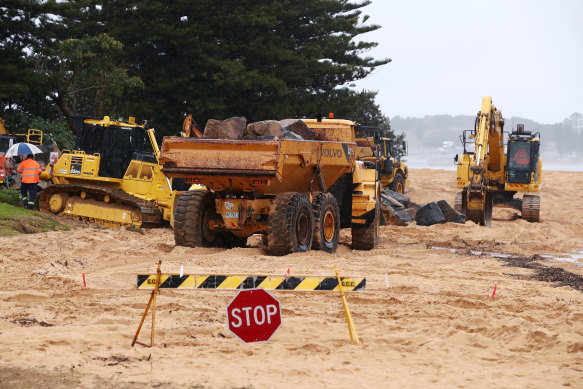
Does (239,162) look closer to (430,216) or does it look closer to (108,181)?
(108,181)

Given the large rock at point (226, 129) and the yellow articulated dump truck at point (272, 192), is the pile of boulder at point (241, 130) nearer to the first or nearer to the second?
the large rock at point (226, 129)

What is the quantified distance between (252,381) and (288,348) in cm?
105

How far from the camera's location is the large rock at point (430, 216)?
23.7 metres

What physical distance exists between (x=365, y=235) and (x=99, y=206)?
24.1 feet

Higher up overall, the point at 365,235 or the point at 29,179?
the point at 29,179

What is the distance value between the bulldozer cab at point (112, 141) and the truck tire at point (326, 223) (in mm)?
7897

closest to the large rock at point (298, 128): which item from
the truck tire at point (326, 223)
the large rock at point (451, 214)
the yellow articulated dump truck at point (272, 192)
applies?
the yellow articulated dump truck at point (272, 192)

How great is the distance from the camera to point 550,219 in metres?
27.9

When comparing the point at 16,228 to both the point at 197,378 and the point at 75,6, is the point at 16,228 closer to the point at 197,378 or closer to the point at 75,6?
the point at 197,378

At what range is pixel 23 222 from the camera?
704 inches

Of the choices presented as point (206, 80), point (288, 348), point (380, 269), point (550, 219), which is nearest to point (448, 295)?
point (380, 269)

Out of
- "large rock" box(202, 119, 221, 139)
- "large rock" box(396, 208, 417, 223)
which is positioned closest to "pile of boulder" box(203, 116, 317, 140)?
"large rock" box(202, 119, 221, 139)

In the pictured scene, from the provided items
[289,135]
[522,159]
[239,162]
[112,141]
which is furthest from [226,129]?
[522,159]

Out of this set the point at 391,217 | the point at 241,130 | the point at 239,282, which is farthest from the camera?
the point at 391,217
